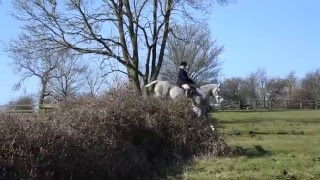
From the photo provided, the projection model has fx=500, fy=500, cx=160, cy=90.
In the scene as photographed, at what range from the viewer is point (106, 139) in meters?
10.7

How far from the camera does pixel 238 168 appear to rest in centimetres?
1177

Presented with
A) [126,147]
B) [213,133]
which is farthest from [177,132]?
[126,147]

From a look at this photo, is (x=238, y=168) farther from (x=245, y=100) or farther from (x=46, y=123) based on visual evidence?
(x=245, y=100)

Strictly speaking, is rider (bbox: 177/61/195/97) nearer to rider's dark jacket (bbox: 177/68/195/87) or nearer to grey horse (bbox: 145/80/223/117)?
rider's dark jacket (bbox: 177/68/195/87)

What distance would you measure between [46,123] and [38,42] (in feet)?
73.2

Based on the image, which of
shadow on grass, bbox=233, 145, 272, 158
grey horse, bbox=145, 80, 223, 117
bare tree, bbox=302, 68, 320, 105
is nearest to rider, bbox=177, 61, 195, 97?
grey horse, bbox=145, 80, 223, 117

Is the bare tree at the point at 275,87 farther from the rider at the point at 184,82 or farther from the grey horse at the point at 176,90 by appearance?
the rider at the point at 184,82

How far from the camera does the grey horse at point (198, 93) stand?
1583cm

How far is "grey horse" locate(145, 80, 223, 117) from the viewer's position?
1583 cm

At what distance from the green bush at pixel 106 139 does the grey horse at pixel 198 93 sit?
43.4 inches

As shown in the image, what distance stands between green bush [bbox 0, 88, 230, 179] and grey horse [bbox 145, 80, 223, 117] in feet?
3.62

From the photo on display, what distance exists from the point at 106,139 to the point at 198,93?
666cm

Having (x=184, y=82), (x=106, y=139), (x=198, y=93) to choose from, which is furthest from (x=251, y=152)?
(x=106, y=139)

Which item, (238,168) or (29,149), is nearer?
(29,149)
